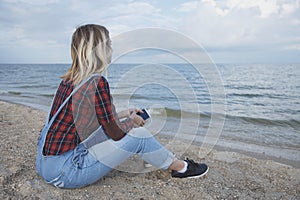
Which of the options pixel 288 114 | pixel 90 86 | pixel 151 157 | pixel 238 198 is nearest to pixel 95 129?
pixel 90 86

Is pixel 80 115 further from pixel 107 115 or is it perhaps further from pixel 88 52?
pixel 88 52

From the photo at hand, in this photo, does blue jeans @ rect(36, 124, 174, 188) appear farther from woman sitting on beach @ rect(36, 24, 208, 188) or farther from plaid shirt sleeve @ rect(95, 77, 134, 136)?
plaid shirt sleeve @ rect(95, 77, 134, 136)

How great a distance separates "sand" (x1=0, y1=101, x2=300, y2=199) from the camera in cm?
253

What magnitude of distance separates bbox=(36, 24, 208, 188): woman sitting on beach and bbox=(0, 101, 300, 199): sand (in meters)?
0.20

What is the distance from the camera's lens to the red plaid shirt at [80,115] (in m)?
2.08

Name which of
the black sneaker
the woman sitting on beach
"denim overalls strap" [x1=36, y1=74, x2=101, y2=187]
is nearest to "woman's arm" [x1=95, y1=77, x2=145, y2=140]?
the woman sitting on beach

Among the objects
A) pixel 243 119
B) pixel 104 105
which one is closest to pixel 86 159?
pixel 104 105

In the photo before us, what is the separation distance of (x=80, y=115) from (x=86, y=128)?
0.45 ft

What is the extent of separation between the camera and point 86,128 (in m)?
2.21

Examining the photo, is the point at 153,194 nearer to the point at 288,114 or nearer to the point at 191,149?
the point at 191,149

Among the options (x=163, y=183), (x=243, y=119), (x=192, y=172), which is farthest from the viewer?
(x=243, y=119)

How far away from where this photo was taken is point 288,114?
848cm

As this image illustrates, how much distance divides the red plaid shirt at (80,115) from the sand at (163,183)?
1.83 feet

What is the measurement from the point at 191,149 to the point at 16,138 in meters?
2.72
